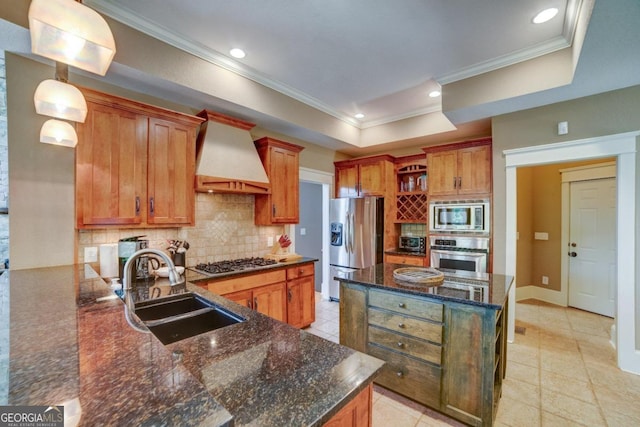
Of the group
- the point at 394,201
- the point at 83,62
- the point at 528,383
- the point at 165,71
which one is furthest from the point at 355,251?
Result: the point at 83,62

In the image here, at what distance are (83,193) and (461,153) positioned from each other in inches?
171

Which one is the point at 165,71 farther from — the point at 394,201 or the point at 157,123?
the point at 394,201

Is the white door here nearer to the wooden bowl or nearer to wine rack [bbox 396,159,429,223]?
wine rack [bbox 396,159,429,223]

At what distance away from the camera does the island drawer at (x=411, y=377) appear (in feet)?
6.63

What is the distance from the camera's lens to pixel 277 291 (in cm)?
323

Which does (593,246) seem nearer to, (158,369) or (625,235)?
(625,235)

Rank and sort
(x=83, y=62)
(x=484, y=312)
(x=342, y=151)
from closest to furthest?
1. (x=83, y=62)
2. (x=484, y=312)
3. (x=342, y=151)

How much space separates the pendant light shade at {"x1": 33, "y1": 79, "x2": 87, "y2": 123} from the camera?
5.37 ft

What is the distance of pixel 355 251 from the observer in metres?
4.68

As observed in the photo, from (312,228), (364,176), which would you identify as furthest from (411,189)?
(312,228)

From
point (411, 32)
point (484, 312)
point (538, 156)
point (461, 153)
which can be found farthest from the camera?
point (461, 153)

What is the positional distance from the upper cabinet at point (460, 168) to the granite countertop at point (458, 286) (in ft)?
5.45

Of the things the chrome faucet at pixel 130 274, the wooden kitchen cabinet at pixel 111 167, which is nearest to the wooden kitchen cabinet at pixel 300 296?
the wooden kitchen cabinet at pixel 111 167

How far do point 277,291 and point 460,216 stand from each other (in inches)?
107
